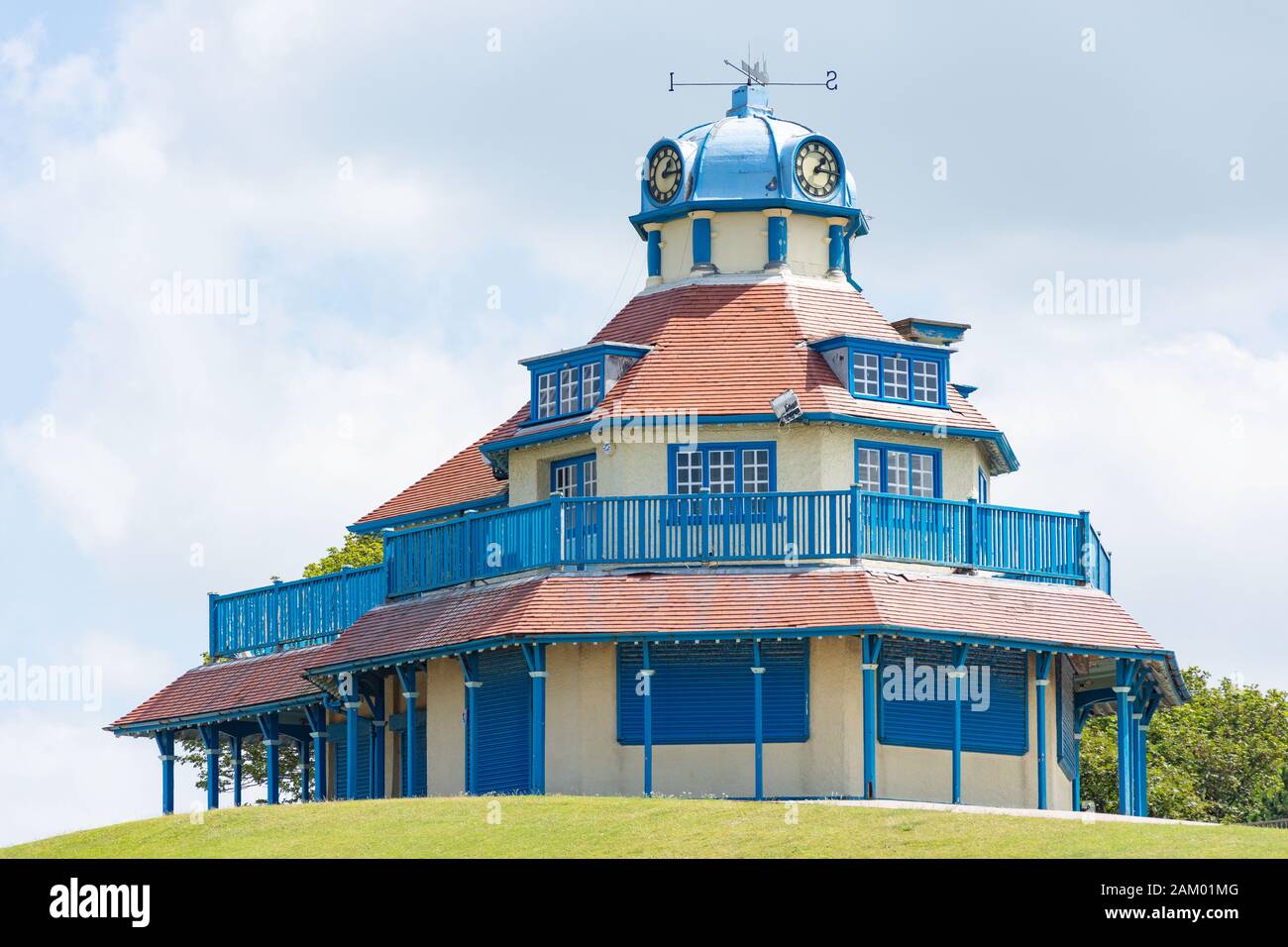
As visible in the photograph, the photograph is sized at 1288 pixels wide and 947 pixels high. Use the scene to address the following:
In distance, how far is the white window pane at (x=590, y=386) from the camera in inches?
2170

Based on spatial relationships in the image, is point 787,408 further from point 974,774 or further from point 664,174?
point 664,174

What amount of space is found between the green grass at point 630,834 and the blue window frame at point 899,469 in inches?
397

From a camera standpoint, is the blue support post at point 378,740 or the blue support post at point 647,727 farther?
the blue support post at point 378,740

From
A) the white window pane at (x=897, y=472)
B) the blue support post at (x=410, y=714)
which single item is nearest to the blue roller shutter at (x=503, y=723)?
the blue support post at (x=410, y=714)

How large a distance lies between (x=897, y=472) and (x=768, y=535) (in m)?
3.58

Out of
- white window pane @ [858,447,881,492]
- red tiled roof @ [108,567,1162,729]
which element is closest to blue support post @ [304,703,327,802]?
red tiled roof @ [108,567,1162,729]

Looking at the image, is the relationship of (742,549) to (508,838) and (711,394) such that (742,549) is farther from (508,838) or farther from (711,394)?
(508,838)

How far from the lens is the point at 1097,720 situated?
75312 millimetres

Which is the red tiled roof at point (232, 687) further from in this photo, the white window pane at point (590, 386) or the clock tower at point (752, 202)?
the clock tower at point (752, 202)

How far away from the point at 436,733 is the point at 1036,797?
10933 mm

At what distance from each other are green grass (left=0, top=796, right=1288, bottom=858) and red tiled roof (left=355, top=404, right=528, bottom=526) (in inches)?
491

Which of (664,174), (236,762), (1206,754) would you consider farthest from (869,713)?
(1206,754)

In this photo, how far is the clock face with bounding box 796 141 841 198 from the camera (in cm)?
5831
